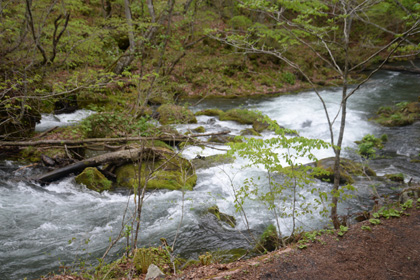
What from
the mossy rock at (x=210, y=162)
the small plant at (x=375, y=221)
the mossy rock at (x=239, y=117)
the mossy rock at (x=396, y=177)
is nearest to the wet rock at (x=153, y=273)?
the small plant at (x=375, y=221)

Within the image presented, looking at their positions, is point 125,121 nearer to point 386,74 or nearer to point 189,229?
point 189,229

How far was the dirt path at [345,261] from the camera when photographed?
3627 mm

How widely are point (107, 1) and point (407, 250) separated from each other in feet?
73.2

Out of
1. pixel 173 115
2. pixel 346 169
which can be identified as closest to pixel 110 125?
pixel 173 115

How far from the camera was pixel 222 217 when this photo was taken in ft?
21.6

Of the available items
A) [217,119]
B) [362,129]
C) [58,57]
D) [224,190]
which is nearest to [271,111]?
[217,119]

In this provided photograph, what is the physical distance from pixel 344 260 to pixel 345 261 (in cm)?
2

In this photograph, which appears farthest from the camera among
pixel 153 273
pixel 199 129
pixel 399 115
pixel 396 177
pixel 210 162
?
pixel 399 115

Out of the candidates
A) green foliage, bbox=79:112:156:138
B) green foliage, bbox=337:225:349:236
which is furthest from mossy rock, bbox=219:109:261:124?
green foliage, bbox=337:225:349:236

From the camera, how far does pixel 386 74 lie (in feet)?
80.0

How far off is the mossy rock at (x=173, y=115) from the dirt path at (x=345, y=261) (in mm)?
8069

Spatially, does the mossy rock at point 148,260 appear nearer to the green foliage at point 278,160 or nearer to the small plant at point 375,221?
the green foliage at point 278,160

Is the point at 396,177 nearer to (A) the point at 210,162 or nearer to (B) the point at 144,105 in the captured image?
(A) the point at 210,162

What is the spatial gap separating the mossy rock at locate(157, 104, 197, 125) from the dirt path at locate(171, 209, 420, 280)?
318 inches
